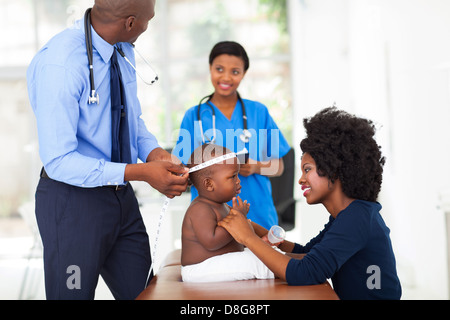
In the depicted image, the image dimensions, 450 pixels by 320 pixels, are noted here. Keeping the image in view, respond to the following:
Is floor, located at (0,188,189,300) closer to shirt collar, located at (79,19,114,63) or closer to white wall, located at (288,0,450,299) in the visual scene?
shirt collar, located at (79,19,114,63)

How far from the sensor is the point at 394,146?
3713mm

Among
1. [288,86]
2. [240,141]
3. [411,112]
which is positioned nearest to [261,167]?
[240,141]

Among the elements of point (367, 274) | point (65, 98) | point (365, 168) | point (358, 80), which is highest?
point (358, 80)

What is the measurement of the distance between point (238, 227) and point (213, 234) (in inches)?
3.8

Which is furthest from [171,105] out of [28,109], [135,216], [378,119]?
[135,216]

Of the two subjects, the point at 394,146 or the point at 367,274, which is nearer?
the point at 367,274

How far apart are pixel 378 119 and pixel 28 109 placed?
4288mm

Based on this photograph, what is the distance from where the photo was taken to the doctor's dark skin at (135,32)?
53.3 inches

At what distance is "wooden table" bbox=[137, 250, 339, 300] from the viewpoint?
1.10m

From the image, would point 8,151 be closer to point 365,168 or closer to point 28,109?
point 28,109

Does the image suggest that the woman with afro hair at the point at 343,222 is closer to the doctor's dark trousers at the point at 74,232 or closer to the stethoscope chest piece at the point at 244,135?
the doctor's dark trousers at the point at 74,232

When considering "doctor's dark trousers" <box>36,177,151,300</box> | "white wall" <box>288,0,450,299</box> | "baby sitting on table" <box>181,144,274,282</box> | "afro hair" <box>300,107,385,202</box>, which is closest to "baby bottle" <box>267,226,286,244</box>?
"baby sitting on table" <box>181,144,274,282</box>

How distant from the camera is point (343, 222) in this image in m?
1.27
